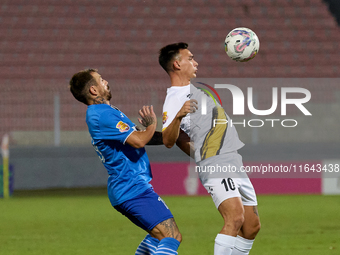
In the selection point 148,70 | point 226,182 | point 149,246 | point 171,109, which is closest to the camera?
point 149,246

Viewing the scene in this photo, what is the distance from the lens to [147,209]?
4062 mm

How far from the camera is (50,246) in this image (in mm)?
6711

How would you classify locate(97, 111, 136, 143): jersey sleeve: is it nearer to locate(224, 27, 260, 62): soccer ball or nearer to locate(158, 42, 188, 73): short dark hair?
locate(158, 42, 188, 73): short dark hair

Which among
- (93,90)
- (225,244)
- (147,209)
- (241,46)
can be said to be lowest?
(225,244)

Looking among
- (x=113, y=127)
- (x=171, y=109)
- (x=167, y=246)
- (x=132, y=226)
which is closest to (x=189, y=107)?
(x=171, y=109)

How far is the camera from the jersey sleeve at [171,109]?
4.54 metres

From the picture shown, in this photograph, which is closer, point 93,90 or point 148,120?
point 148,120

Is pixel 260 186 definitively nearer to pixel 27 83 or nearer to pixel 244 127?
pixel 244 127

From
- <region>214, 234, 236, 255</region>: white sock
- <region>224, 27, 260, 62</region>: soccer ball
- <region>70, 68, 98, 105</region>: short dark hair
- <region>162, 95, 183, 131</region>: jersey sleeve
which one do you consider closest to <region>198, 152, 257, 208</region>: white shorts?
<region>214, 234, 236, 255</region>: white sock

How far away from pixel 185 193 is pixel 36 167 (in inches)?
136

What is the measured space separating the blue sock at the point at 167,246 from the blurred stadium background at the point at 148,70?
28.1 feet

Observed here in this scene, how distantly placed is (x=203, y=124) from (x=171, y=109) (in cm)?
29

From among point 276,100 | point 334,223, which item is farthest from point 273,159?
point 334,223

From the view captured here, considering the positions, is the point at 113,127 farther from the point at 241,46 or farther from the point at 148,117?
the point at 241,46
